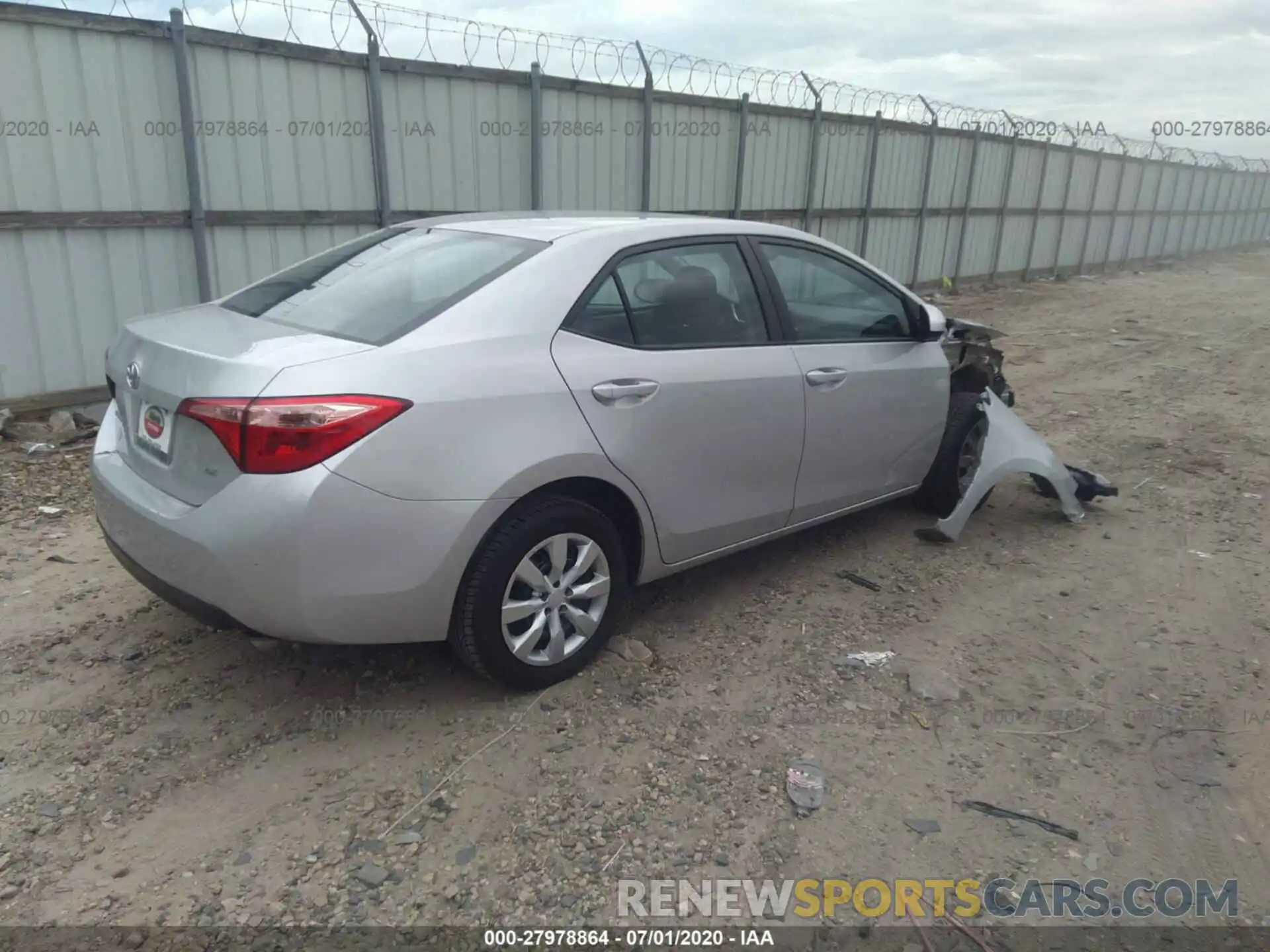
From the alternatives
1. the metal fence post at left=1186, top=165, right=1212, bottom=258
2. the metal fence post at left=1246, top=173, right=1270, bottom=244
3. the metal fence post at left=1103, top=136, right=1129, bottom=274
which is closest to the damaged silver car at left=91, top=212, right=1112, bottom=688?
the metal fence post at left=1103, top=136, right=1129, bottom=274

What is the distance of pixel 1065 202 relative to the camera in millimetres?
19766

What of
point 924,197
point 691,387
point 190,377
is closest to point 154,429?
point 190,377

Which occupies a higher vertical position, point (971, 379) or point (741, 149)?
point (741, 149)

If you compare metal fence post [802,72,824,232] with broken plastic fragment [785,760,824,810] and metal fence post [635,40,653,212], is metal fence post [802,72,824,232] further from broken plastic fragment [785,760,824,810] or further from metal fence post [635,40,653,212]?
broken plastic fragment [785,760,824,810]

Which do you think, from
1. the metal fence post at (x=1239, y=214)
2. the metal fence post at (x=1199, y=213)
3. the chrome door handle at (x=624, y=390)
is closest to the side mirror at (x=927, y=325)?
the chrome door handle at (x=624, y=390)

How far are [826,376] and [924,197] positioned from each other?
12115 mm

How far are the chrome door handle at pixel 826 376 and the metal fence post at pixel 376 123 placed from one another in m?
4.95

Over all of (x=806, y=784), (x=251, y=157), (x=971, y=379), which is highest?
(x=251, y=157)

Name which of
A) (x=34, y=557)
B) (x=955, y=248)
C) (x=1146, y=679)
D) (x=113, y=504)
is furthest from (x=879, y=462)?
(x=955, y=248)

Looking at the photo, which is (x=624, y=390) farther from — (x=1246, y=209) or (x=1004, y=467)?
(x=1246, y=209)

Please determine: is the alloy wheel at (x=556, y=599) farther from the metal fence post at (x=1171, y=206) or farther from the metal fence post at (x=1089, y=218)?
the metal fence post at (x=1171, y=206)

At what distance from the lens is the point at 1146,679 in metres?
3.62

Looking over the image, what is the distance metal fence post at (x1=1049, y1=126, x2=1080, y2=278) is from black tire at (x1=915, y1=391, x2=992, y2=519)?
1671 centimetres

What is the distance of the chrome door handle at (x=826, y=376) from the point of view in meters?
3.96
